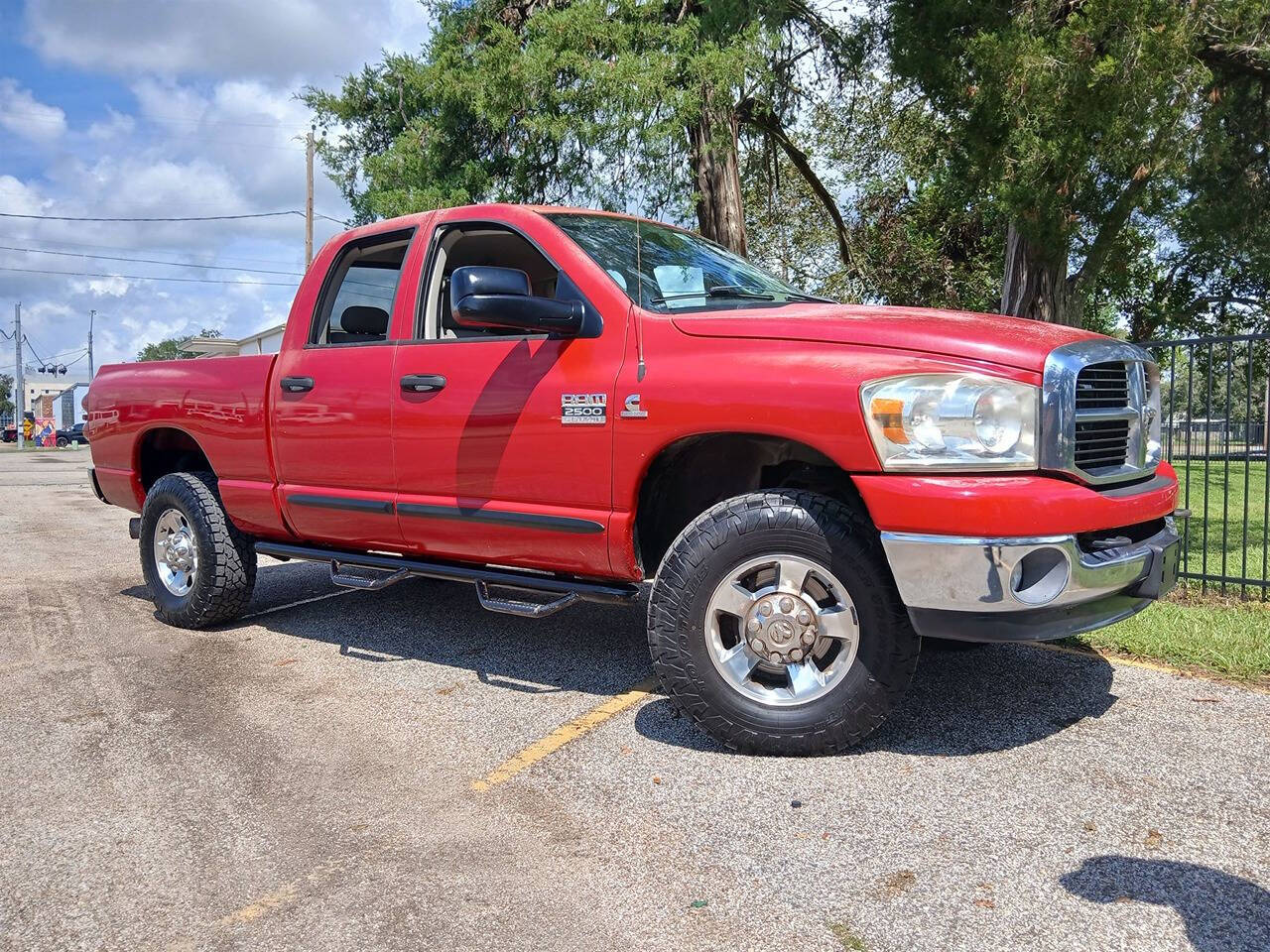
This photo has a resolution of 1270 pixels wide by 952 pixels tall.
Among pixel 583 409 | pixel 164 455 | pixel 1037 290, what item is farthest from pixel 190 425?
pixel 1037 290

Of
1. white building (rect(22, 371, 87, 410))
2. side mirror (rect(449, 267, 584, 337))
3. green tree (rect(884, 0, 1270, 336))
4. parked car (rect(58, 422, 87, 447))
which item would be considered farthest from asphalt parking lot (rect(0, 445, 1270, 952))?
white building (rect(22, 371, 87, 410))

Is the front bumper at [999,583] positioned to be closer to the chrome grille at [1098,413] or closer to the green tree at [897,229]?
the chrome grille at [1098,413]

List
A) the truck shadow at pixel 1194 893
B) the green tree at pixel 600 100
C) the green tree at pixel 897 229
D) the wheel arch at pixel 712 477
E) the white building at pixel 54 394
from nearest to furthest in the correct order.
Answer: the truck shadow at pixel 1194 893, the wheel arch at pixel 712 477, the green tree at pixel 600 100, the green tree at pixel 897 229, the white building at pixel 54 394

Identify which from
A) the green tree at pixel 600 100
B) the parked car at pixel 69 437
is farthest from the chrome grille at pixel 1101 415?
the parked car at pixel 69 437

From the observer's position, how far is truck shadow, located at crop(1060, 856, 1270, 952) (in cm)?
244

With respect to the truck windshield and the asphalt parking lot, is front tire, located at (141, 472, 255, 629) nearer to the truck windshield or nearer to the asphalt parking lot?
the asphalt parking lot

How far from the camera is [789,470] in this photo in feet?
13.7

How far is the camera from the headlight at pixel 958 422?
3.29m

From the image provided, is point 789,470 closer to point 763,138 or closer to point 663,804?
point 663,804

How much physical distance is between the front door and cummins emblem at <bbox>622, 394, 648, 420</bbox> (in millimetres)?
86

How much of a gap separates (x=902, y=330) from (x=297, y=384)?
309cm

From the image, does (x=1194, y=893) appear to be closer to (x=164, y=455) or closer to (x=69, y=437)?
(x=164, y=455)

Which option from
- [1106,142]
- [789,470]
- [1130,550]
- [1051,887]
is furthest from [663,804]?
[1106,142]

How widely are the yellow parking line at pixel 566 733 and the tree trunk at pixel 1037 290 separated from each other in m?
5.82
